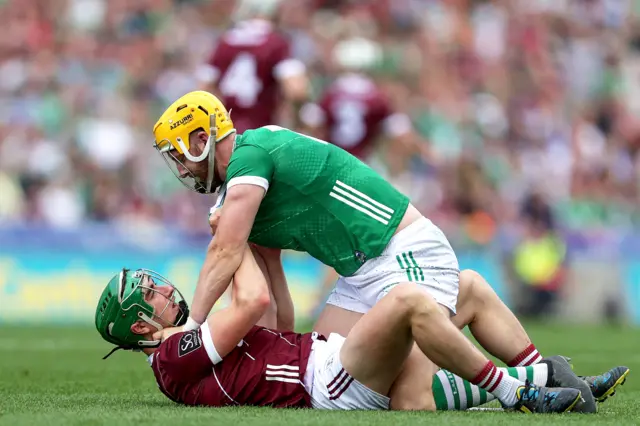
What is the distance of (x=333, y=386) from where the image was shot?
219 inches

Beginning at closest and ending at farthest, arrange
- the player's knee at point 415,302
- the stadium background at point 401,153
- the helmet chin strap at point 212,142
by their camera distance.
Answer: the player's knee at point 415,302
the helmet chin strap at point 212,142
the stadium background at point 401,153

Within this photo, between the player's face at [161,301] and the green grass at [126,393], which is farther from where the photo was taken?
the player's face at [161,301]

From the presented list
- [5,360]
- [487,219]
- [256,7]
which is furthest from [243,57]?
[487,219]

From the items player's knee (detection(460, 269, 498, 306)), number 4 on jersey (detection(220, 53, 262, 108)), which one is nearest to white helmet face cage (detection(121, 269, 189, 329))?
player's knee (detection(460, 269, 498, 306))

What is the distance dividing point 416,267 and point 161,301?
48.8 inches

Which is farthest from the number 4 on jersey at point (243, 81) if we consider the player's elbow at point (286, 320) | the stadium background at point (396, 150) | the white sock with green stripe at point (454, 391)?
the white sock with green stripe at point (454, 391)

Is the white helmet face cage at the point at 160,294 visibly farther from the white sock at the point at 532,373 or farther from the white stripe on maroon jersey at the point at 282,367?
the white sock at the point at 532,373

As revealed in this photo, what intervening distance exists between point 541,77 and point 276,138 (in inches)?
536

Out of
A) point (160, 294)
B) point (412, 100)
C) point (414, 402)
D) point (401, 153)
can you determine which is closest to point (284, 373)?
point (414, 402)

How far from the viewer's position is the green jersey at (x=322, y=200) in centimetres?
585

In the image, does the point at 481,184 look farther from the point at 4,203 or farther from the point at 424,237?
the point at 424,237

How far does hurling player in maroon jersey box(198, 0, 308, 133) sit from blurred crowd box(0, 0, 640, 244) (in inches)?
196

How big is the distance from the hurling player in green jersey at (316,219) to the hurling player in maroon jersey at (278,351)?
0.53 feet

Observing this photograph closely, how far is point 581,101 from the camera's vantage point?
61.9 ft
